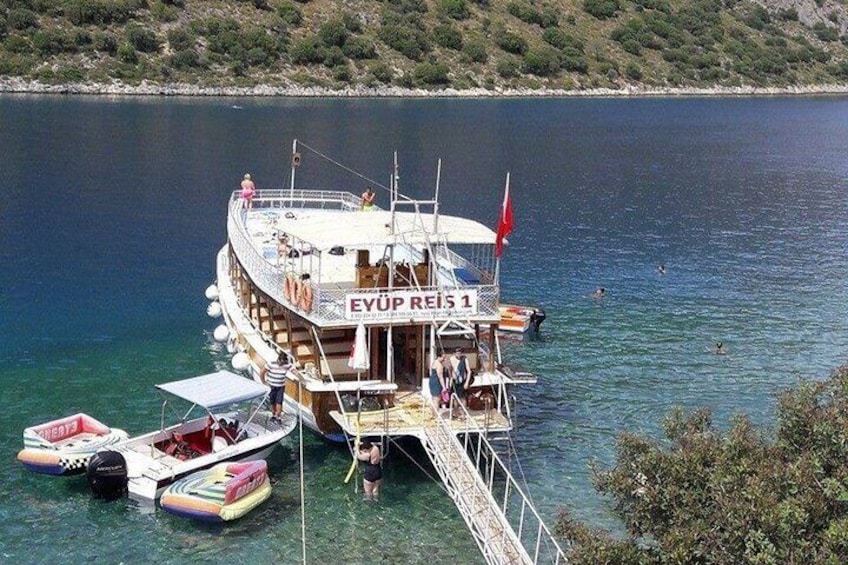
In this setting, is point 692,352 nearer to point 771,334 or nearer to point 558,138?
point 771,334

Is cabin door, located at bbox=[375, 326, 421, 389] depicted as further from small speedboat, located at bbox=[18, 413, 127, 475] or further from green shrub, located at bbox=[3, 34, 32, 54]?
green shrub, located at bbox=[3, 34, 32, 54]

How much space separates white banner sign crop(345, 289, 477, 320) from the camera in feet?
103

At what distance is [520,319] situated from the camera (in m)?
46.5

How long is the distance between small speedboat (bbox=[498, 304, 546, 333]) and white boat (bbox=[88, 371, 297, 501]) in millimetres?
16276

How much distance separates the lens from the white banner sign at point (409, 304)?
3127 centimetres

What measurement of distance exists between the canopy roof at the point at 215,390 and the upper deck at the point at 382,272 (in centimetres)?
292

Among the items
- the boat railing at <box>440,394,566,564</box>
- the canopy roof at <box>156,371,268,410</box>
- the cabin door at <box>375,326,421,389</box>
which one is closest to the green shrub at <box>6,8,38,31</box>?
the canopy roof at <box>156,371,268,410</box>

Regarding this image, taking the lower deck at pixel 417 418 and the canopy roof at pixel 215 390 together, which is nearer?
the lower deck at pixel 417 418

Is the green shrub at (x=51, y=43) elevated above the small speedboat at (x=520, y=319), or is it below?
above

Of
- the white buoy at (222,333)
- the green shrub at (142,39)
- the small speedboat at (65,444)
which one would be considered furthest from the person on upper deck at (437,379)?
the green shrub at (142,39)

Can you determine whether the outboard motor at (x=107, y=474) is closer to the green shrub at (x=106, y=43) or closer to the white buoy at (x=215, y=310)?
the white buoy at (x=215, y=310)

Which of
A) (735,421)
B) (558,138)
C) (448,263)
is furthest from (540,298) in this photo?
(558,138)

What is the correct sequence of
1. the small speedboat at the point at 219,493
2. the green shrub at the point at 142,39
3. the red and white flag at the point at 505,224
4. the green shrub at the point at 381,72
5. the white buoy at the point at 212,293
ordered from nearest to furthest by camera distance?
the small speedboat at the point at 219,493 → the red and white flag at the point at 505,224 → the white buoy at the point at 212,293 → the green shrub at the point at 142,39 → the green shrub at the point at 381,72

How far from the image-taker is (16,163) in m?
92.8
